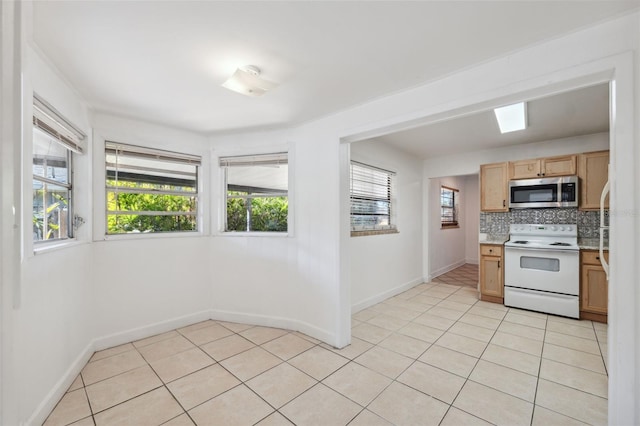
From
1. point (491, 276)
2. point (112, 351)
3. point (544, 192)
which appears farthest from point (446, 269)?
point (112, 351)

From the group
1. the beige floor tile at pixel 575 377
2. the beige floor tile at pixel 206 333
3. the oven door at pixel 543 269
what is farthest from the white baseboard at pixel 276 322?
the oven door at pixel 543 269

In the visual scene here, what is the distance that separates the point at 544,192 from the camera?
384 centimetres

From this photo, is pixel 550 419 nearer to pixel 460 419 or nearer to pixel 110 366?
pixel 460 419

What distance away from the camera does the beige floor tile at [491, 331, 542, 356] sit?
8.69 feet

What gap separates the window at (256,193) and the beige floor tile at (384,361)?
161cm

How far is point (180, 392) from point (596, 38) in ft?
11.5

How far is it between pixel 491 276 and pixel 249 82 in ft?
13.7

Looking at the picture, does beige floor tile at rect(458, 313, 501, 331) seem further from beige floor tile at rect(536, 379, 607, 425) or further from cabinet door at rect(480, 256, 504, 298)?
beige floor tile at rect(536, 379, 607, 425)

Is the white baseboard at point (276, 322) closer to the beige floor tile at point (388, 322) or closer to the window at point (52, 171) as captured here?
the beige floor tile at point (388, 322)

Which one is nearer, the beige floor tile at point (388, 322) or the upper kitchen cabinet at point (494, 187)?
the beige floor tile at point (388, 322)

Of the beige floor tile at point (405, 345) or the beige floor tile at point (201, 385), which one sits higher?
the beige floor tile at point (405, 345)

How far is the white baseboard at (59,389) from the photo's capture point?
1.71m

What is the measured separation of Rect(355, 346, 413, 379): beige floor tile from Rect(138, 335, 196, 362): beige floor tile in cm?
170

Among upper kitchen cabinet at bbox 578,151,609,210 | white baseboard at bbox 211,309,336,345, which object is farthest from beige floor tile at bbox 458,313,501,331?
upper kitchen cabinet at bbox 578,151,609,210
